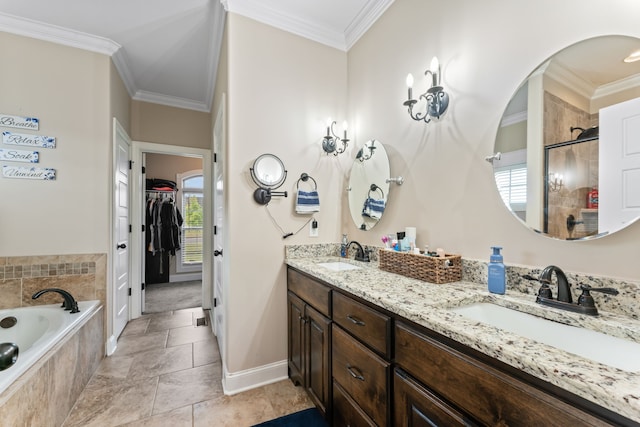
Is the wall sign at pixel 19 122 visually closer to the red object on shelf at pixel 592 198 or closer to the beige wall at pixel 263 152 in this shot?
the beige wall at pixel 263 152

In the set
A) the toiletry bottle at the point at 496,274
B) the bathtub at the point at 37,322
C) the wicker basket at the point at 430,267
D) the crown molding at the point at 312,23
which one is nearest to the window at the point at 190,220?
the bathtub at the point at 37,322

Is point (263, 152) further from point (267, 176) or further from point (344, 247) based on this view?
point (344, 247)

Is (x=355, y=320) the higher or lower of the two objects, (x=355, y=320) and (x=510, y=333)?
the lower

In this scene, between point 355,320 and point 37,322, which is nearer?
point 355,320

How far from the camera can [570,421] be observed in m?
0.57

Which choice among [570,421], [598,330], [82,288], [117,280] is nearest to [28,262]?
[82,288]

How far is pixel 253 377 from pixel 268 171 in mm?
1540

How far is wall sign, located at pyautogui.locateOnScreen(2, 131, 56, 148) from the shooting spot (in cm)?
227

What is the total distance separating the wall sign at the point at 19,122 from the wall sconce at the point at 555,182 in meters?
3.60

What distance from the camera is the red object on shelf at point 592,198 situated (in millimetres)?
1001

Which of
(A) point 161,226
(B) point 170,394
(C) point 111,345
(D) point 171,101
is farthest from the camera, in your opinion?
(A) point 161,226

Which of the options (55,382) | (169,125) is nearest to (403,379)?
(55,382)

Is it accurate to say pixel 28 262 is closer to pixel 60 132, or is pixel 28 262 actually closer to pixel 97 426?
pixel 60 132

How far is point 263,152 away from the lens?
212 centimetres
